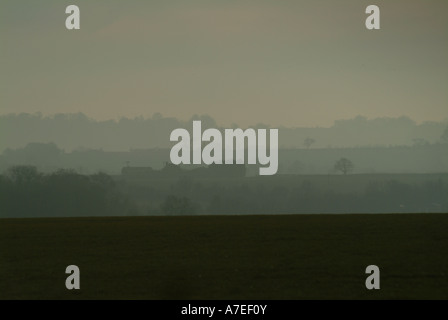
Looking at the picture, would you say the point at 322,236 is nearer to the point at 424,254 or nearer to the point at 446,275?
the point at 424,254

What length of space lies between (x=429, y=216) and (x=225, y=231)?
46.7 ft

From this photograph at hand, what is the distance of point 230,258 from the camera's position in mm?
28688

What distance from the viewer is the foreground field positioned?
23359 mm

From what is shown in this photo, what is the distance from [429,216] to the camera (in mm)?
41750

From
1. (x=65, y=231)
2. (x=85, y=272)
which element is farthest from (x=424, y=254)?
(x=65, y=231)

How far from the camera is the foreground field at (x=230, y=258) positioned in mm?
23359

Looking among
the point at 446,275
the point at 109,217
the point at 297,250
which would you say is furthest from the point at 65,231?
the point at 446,275

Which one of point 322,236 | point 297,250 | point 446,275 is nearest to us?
point 446,275
